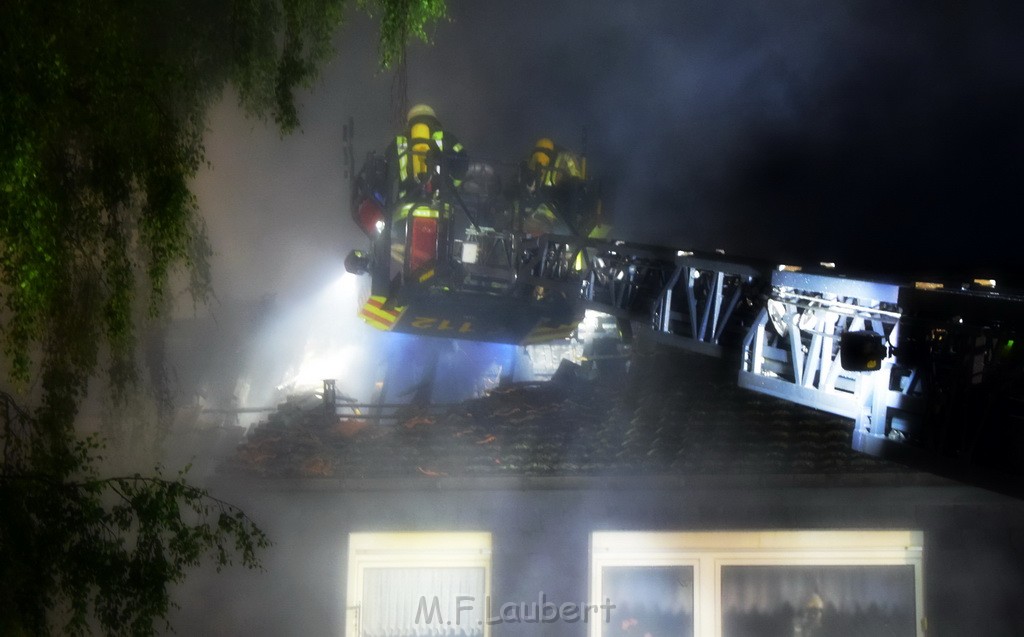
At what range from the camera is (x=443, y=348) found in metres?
12.3

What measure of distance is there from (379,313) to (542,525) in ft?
11.6

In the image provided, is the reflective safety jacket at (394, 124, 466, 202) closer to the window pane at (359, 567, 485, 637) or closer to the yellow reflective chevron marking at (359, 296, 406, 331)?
→ the yellow reflective chevron marking at (359, 296, 406, 331)

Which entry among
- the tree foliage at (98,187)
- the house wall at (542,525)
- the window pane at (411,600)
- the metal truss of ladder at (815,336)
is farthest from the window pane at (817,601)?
the tree foliage at (98,187)

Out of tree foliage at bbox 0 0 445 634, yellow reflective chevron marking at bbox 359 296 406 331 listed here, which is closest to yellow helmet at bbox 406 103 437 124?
yellow reflective chevron marking at bbox 359 296 406 331

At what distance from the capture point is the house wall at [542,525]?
7.94 metres

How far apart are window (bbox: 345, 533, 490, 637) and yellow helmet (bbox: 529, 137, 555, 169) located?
14.1 ft

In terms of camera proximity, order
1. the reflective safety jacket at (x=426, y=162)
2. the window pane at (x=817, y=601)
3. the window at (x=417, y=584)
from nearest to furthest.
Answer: the window at (x=417, y=584) < the window pane at (x=817, y=601) < the reflective safety jacket at (x=426, y=162)

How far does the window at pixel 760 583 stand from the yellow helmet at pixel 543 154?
14.1ft

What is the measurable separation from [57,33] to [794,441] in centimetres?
732

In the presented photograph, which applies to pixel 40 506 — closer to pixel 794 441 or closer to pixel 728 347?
pixel 728 347

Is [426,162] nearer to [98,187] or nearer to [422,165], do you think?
[422,165]

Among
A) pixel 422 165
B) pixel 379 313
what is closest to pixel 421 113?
pixel 422 165

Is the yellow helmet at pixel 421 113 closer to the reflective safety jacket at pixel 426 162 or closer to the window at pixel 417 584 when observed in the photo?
the reflective safety jacket at pixel 426 162

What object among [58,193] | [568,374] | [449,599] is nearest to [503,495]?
[449,599]
